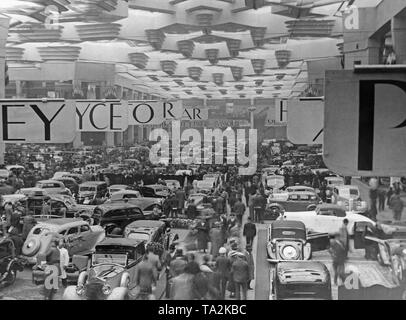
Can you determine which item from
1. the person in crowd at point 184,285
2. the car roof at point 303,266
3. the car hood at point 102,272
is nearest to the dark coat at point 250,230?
the car roof at point 303,266

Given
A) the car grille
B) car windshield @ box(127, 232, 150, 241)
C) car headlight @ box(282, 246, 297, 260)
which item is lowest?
the car grille

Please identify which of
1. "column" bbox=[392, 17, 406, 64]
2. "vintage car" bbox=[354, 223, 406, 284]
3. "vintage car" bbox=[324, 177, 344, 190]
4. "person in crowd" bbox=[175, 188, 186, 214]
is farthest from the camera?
"person in crowd" bbox=[175, 188, 186, 214]

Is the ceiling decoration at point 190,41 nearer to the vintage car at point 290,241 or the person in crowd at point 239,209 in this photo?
the person in crowd at point 239,209

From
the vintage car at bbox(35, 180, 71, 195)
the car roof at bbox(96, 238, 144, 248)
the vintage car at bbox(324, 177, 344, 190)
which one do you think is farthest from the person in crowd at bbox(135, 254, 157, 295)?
the vintage car at bbox(324, 177, 344, 190)

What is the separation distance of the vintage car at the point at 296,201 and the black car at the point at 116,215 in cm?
75

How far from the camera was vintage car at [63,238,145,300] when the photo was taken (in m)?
2.75

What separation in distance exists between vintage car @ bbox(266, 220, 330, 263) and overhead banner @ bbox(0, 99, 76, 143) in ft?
4.02

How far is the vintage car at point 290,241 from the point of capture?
2.73 m

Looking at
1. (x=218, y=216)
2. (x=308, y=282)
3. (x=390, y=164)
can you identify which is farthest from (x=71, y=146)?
(x=390, y=164)

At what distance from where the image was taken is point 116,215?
9.63 feet

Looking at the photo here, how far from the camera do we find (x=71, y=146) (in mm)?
2836

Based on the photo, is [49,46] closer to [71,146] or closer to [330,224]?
[71,146]

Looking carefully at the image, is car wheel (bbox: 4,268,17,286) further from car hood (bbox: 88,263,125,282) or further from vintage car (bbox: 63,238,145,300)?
car hood (bbox: 88,263,125,282)

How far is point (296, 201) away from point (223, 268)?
0.55m
